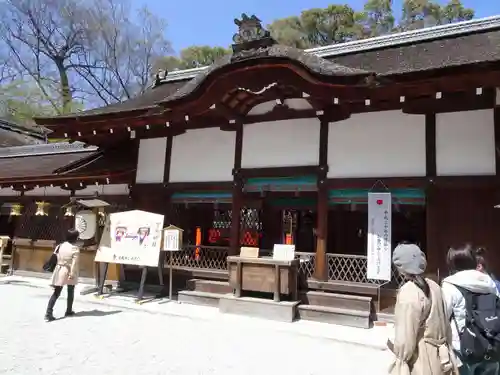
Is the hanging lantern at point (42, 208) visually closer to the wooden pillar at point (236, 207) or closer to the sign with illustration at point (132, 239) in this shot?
the sign with illustration at point (132, 239)

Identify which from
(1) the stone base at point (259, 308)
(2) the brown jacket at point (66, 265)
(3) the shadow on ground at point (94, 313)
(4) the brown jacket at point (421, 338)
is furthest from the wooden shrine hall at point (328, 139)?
(4) the brown jacket at point (421, 338)

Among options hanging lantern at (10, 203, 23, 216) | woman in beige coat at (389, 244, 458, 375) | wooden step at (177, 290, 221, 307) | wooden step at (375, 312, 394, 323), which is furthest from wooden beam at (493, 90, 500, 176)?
hanging lantern at (10, 203, 23, 216)

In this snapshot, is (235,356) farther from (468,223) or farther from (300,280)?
(468,223)

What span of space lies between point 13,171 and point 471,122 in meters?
13.0

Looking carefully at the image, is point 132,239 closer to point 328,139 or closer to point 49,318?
point 49,318

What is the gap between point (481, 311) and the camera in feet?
8.78

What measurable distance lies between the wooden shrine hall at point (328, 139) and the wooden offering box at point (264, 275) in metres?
0.50

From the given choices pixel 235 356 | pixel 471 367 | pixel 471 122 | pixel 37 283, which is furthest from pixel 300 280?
pixel 37 283

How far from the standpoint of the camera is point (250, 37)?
7672 millimetres

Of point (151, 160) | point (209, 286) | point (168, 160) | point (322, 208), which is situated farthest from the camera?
point (151, 160)

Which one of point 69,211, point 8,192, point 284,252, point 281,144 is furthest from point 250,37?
point 8,192

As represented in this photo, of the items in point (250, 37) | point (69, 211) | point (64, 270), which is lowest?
point (64, 270)

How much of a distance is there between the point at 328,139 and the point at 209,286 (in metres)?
3.99

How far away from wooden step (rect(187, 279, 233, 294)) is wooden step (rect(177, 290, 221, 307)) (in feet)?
0.38
